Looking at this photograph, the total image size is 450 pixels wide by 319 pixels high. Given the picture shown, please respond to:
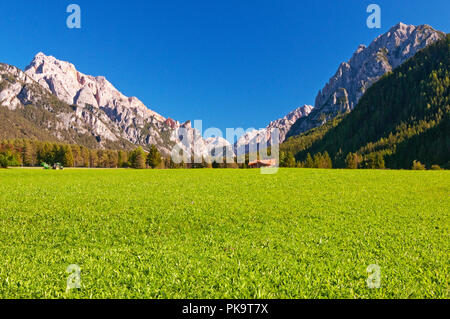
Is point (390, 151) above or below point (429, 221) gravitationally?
above

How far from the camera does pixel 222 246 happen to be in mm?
9297

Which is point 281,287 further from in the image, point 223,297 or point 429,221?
point 429,221

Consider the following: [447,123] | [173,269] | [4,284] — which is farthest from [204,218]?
[447,123]

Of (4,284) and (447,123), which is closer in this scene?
(4,284)

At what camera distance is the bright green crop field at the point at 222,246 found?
20.0ft

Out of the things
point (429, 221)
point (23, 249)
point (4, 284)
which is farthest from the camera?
point (429, 221)

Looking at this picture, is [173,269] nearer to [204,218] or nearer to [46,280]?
[46,280]

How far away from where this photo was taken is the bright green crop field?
6094 mm

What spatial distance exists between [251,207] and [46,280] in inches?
459

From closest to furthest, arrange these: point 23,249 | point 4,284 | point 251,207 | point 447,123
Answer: point 4,284 < point 23,249 < point 251,207 < point 447,123

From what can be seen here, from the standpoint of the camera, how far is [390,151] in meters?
176
